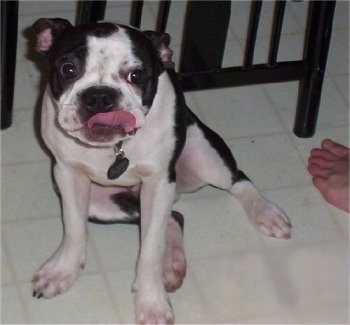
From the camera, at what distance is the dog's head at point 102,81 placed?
2.24 m

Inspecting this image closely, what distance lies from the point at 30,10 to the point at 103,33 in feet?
4.75

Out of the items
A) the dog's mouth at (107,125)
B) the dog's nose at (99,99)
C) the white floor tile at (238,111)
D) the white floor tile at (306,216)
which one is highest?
the dog's nose at (99,99)

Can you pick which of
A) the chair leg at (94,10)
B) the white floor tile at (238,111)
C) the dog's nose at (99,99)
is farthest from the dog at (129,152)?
the chair leg at (94,10)

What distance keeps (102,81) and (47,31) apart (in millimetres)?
273

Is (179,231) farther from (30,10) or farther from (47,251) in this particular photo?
(30,10)

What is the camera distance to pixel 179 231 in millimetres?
2824

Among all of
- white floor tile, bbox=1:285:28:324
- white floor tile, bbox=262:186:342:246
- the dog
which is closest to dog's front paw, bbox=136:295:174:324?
the dog

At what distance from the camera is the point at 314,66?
3102 mm

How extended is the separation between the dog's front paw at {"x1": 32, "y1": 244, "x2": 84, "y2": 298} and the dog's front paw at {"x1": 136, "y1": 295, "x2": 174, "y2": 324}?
21 centimetres

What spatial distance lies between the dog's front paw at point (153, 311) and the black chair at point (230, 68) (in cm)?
74

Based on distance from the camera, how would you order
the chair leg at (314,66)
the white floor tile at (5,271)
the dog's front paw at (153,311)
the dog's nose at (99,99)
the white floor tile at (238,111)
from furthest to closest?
the white floor tile at (238,111) → the chair leg at (314,66) → the white floor tile at (5,271) → the dog's front paw at (153,311) → the dog's nose at (99,99)

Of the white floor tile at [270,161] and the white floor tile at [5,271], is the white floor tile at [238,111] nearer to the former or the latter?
the white floor tile at [270,161]

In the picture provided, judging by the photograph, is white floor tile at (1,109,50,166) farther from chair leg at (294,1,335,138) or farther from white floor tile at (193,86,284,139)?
chair leg at (294,1,335,138)

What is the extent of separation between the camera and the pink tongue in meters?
2.24
